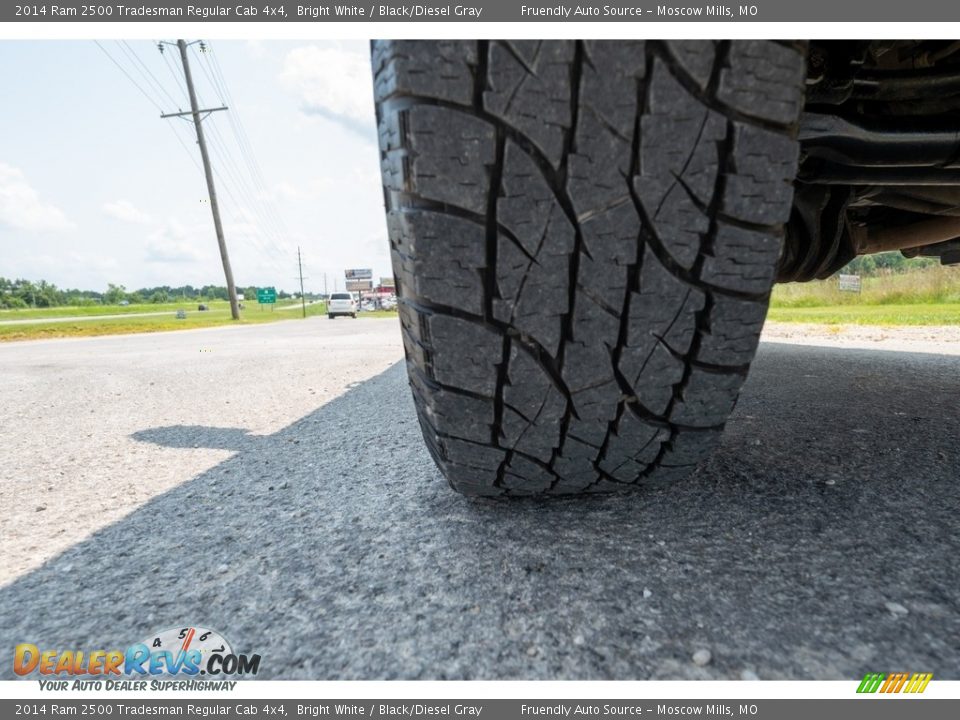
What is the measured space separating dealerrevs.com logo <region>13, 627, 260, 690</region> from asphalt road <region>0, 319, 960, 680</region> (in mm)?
20

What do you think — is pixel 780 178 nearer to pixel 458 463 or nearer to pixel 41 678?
pixel 458 463

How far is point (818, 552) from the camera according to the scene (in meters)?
0.83

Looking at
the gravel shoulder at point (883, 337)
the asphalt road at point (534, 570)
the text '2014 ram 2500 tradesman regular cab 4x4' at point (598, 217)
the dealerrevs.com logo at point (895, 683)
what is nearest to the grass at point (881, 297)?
the gravel shoulder at point (883, 337)

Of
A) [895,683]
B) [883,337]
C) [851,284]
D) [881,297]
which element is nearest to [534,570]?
[895,683]

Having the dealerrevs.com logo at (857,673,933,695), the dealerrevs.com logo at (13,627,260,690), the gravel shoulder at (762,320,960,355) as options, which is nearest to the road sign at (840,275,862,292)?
the gravel shoulder at (762,320,960,355)

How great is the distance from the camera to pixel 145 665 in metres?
0.65

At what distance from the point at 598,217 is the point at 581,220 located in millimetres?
22

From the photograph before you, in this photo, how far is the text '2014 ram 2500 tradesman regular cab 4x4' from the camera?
62cm

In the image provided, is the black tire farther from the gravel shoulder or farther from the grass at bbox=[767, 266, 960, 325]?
the grass at bbox=[767, 266, 960, 325]

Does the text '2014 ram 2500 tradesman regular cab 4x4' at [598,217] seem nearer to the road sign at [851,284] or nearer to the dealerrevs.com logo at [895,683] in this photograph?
the dealerrevs.com logo at [895,683]

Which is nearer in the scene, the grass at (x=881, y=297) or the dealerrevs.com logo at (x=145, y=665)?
the dealerrevs.com logo at (x=145, y=665)

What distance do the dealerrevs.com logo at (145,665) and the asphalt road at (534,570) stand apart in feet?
0.07

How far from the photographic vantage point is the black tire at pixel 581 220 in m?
0.62
